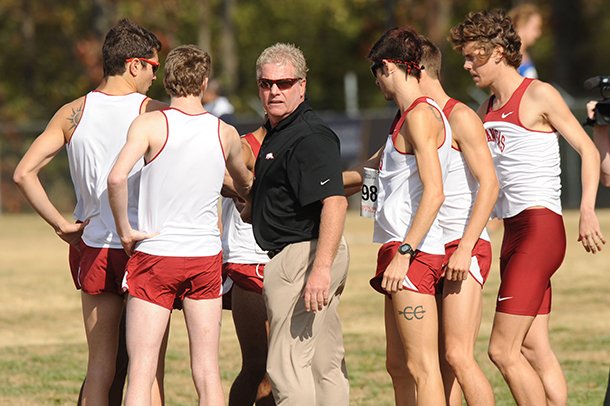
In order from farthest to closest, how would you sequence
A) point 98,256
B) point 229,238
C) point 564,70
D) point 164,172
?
point 564,70 < point 229,238 < point 98,256 < point 164,172

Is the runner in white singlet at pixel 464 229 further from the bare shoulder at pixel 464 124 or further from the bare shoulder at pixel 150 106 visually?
the bare shoulder at pixel 150 106

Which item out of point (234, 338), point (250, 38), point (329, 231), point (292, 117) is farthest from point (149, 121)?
point (250, 38)

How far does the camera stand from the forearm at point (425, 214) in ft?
20.5

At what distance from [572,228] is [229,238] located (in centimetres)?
1489

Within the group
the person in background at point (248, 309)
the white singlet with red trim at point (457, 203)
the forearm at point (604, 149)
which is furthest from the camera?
the person in background at point (248, 309)

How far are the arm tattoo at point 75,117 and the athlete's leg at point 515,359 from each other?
7.69 ft

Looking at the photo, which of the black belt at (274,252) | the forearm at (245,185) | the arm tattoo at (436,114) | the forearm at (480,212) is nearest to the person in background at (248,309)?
the forearm at (245,185)

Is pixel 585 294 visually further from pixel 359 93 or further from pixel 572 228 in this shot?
pixel 359 93

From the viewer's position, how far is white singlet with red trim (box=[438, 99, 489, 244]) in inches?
264

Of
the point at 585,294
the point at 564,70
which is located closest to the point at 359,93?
the point at 564,70

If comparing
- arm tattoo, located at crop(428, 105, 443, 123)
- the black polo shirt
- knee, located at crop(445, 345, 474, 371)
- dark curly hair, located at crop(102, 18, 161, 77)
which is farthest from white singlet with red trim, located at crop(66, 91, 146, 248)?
knee, located at crop(445, 345, 474, 371)

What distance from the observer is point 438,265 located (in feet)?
Result: 21.4

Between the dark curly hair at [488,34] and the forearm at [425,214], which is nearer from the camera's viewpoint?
the forearm at [425,214]

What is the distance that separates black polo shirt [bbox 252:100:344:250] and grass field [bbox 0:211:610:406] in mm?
2297
